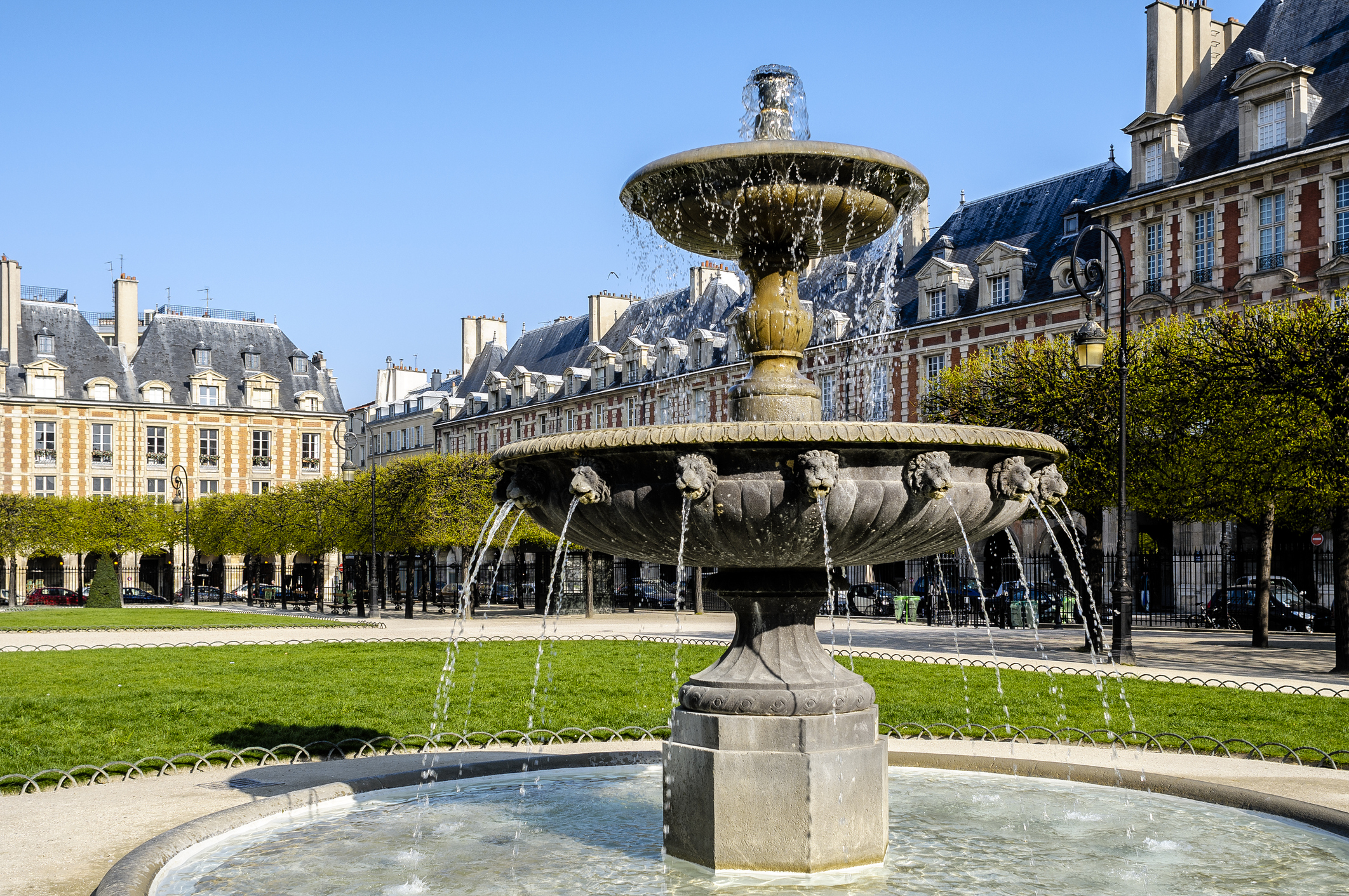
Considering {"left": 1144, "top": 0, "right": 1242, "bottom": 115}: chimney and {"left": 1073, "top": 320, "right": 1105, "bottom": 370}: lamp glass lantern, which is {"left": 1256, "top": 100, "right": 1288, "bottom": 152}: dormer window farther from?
{"left": 1073, "top": 320, "right": 1105, "bottom": 370}: lamp glass lantern

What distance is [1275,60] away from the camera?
33.8m

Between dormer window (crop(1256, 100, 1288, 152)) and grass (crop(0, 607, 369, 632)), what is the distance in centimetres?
2723

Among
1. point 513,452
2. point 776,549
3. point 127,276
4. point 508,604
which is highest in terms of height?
point 127,276

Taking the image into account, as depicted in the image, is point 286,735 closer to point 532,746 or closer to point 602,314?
point 532,746

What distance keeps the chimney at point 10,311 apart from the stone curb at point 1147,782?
6415 centimetres

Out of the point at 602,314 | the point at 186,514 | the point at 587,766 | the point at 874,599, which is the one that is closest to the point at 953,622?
the point at 587,766

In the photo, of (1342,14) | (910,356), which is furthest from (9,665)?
(1342,14)

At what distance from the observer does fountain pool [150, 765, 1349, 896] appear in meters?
5.73

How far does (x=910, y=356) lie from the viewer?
4388cm

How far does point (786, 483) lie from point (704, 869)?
193 cm

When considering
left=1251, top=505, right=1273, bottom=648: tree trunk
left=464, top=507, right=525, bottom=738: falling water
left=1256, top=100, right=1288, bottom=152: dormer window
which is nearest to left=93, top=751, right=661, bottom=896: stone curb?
left=464, top=507, right=525, bottom=738: falling water

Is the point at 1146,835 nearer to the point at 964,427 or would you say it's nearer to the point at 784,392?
the point at 964,427

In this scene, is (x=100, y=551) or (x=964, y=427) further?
(x=100, y=551)

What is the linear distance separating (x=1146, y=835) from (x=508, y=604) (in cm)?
4455
